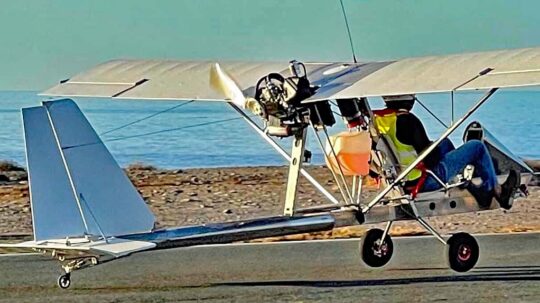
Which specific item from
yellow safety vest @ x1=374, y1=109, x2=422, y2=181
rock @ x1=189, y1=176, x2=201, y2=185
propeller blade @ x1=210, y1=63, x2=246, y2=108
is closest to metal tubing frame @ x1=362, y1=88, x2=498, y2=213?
yellow safety vest @ x1=374, y1=109, x2=422, y2=181

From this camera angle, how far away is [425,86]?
13469 millimetres

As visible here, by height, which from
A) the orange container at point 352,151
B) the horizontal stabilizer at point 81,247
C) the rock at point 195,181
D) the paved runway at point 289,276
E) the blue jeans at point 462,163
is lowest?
the rock at point 195,181

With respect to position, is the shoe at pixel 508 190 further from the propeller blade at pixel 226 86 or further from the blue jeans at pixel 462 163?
→ the propeller blade at pixel 226 86

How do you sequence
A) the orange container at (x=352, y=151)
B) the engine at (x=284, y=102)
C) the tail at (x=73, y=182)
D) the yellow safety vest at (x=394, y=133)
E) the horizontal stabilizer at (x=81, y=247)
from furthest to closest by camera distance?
the yellow safety vest at (x=394, y=133) < the orange container at (x=352, y=151) < the engine at (x=284, y=102) < the tail at (x=73, y=182) < the horizontal stabilizer at (x=81, y=247)

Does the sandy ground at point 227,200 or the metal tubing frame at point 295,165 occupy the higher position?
the metal tubing frame at point 295,165

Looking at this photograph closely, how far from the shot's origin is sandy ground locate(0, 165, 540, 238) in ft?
70.3

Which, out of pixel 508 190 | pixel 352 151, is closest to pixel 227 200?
pixel 508 190

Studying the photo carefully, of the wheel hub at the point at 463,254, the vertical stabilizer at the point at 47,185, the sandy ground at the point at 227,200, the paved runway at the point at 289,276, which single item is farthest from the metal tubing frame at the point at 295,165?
the sandy ground at the point at 227,200

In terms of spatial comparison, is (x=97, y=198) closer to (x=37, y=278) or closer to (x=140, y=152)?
(x=37, y=278)

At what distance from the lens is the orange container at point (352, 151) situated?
48.2 ft

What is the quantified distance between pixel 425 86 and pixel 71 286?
12.8 ft

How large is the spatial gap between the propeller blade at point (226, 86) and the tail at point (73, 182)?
1.89 meters

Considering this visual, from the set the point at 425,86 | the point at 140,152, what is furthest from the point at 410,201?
the point at 140,152

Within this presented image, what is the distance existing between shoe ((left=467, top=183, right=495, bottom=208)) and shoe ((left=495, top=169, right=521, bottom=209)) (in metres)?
0.10
